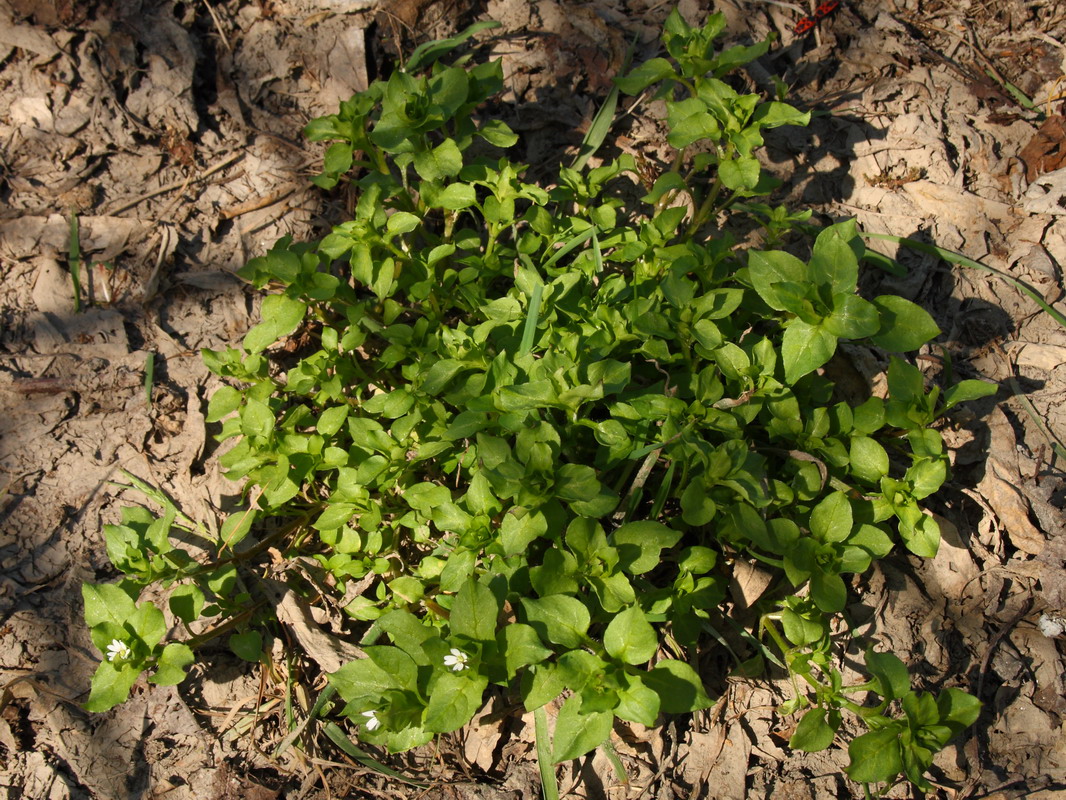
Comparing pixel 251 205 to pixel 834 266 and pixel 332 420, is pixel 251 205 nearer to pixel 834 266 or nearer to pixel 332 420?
pixel 332 420

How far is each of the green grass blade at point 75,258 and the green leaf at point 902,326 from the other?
325cm

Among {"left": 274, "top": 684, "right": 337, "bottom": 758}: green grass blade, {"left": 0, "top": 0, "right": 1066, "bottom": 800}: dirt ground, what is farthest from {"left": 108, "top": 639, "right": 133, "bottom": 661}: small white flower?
{"left": 274, "top": 684, "right": 337, "bottom": 758}: green grass blade

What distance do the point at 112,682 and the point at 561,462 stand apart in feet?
5.13

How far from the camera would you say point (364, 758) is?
2.59m

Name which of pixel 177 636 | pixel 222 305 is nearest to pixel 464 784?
pixel 177 636

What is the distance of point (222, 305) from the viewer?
345 centimetres

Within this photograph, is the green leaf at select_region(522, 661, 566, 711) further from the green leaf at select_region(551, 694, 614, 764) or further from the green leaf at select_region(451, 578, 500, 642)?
A: the green leaf at select_region(451, 578, 500, 642)

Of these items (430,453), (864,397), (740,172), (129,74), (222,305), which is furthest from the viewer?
(129,74)

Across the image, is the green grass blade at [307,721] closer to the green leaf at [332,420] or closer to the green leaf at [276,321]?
the green leaf at [332,420]

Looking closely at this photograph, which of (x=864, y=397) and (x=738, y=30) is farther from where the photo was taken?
(x=738, y=30)

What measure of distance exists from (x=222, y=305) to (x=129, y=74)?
4.22 feet

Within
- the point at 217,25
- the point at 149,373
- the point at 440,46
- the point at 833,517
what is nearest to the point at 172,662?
the point at 149,373

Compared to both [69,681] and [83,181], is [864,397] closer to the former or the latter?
[69,681]

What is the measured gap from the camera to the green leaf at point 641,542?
2.30 meters
